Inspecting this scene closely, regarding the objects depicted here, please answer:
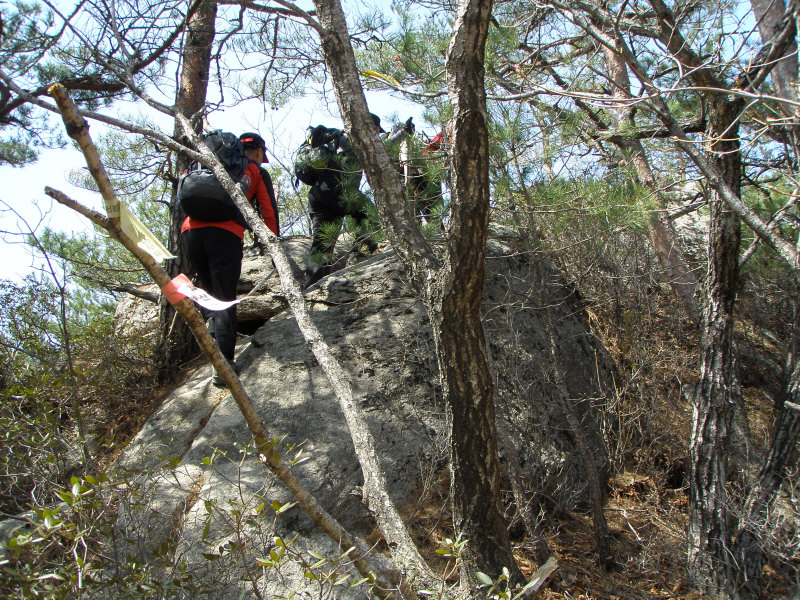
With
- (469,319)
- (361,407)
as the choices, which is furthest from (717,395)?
(361,407)

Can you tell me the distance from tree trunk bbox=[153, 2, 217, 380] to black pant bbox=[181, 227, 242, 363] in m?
1.09

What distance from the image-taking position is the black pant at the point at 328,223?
4.54 m

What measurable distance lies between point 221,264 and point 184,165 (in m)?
1.78

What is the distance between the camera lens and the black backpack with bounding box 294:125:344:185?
512 centimetres

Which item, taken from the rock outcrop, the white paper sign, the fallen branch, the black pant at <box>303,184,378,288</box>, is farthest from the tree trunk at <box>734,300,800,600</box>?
the white paper sign

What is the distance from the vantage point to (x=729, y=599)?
3809mm

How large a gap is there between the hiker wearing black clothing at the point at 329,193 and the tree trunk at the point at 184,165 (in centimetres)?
103

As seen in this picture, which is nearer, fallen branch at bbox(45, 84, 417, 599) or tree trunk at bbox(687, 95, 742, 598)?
fallen branch at bbox(45, 84, 417, 599)

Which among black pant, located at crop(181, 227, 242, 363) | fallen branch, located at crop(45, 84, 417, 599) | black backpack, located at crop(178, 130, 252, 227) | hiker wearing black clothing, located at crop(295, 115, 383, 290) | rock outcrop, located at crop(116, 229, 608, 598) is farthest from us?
hiker wearing black clothing, located at crop(295, 115, 383, 290)

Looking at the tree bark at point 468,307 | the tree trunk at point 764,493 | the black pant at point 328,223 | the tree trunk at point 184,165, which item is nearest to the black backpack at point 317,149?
the black pant at point 328,223

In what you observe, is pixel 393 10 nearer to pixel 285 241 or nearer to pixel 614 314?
pixel 285 241

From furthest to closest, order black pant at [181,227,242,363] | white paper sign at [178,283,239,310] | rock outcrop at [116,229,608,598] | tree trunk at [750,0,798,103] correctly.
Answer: black pant at [181,227,242,363] < tree trunk at [750,0,798,103] < rock outcrop at [116,229,608,598] < white paper sign at [178,283,239,310]

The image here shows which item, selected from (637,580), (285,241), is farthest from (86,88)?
(637,580)

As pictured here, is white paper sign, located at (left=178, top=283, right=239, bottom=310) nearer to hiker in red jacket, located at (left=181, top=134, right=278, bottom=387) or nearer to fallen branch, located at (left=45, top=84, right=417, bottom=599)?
fallen branch, located at (left=45, top=84, right=417, bottom=599)
